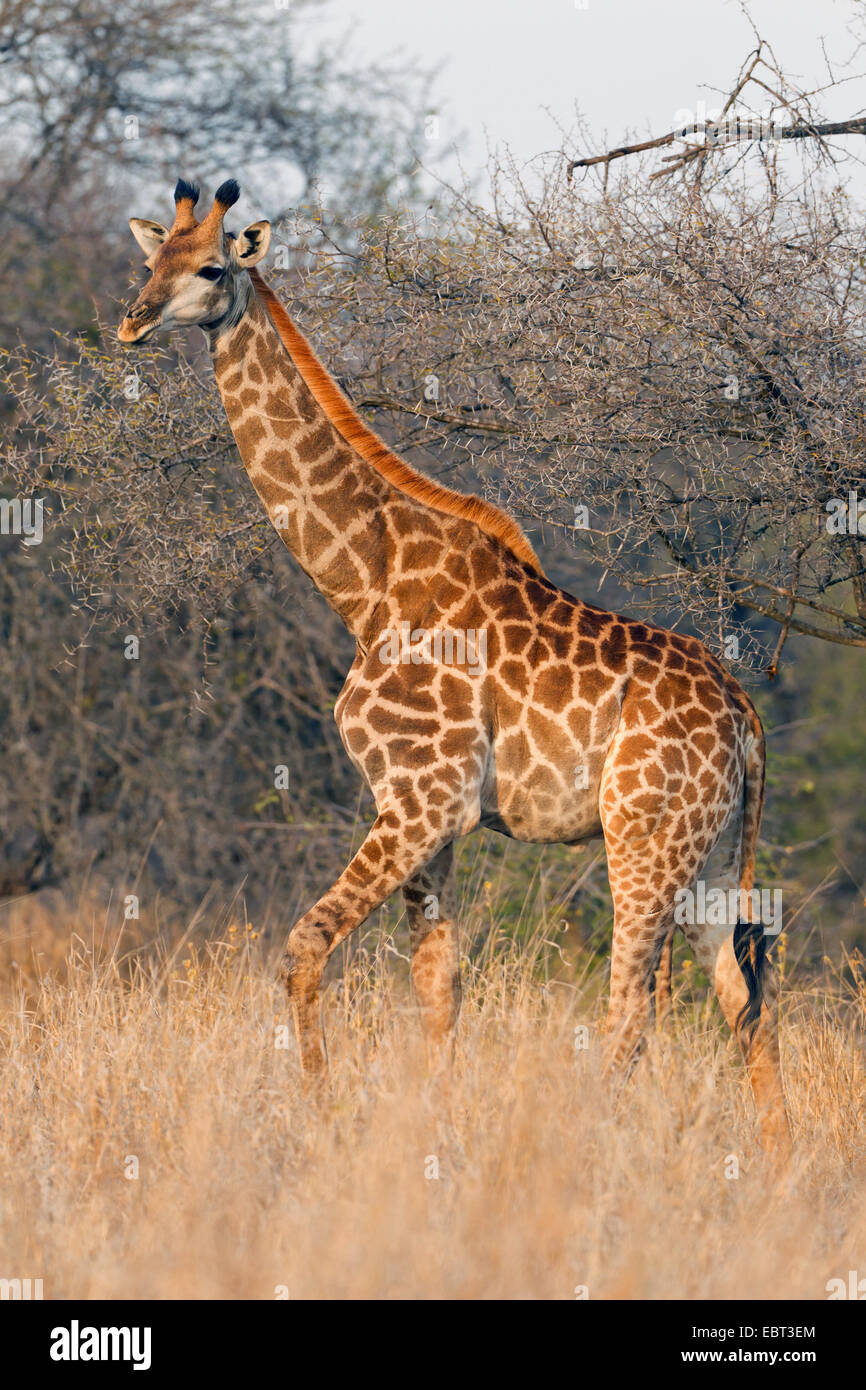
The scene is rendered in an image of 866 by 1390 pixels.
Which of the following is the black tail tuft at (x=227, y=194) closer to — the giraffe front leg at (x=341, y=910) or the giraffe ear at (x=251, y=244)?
the giraffe ear at (x=251, y=244)

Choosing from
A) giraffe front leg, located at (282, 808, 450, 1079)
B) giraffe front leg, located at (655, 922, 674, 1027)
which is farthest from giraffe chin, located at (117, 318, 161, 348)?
giraffe front leg, located at (655, 922, 674, 1027)

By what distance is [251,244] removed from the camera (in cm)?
550

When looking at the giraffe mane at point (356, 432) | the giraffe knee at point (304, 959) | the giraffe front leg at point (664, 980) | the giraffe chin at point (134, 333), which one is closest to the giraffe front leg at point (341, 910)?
the giraffe knee at point (304, 959)

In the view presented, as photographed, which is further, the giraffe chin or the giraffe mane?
the giraffe mane

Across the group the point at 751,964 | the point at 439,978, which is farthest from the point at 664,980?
the point at 439,978

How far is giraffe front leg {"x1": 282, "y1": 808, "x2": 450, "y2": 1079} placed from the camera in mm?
5176

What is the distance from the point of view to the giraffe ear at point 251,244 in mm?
5453

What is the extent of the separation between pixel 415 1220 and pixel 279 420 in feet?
9.72

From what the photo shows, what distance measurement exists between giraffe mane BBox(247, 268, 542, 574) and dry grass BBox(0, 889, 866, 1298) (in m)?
1.86

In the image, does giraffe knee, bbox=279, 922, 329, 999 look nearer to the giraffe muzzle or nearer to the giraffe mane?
the giraffe mane

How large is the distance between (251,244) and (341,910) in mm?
2397

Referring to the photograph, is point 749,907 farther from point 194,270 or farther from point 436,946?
point 194,270

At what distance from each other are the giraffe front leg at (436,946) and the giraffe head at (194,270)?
2156 millimetres

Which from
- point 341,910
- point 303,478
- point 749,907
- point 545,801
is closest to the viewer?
point 341,910
